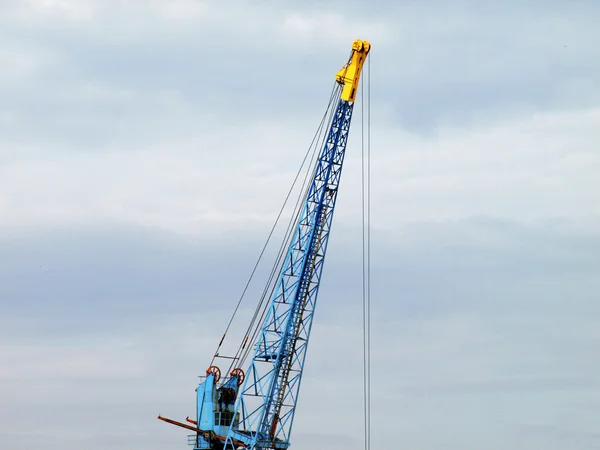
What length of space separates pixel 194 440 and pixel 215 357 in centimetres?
957

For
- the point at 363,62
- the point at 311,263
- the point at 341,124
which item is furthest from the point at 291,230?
the point at 363,62

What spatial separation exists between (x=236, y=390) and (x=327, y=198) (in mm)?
23809

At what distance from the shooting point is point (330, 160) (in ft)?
385

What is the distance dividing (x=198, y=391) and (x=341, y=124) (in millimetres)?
34188

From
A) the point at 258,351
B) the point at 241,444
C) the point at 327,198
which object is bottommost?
the point at 241,444

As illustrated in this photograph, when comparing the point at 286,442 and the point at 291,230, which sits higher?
the point at 291,230

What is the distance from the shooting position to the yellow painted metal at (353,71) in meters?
116

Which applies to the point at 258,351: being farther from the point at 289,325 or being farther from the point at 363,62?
the point at 363,62

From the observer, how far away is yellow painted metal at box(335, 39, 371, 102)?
11650 centimetres

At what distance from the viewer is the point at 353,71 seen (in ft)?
383

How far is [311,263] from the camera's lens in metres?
117

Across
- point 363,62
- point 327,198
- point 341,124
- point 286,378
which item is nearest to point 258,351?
point 286,378

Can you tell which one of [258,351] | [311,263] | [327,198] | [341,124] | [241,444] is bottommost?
[241,444]

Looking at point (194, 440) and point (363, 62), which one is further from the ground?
point (363, 62)
